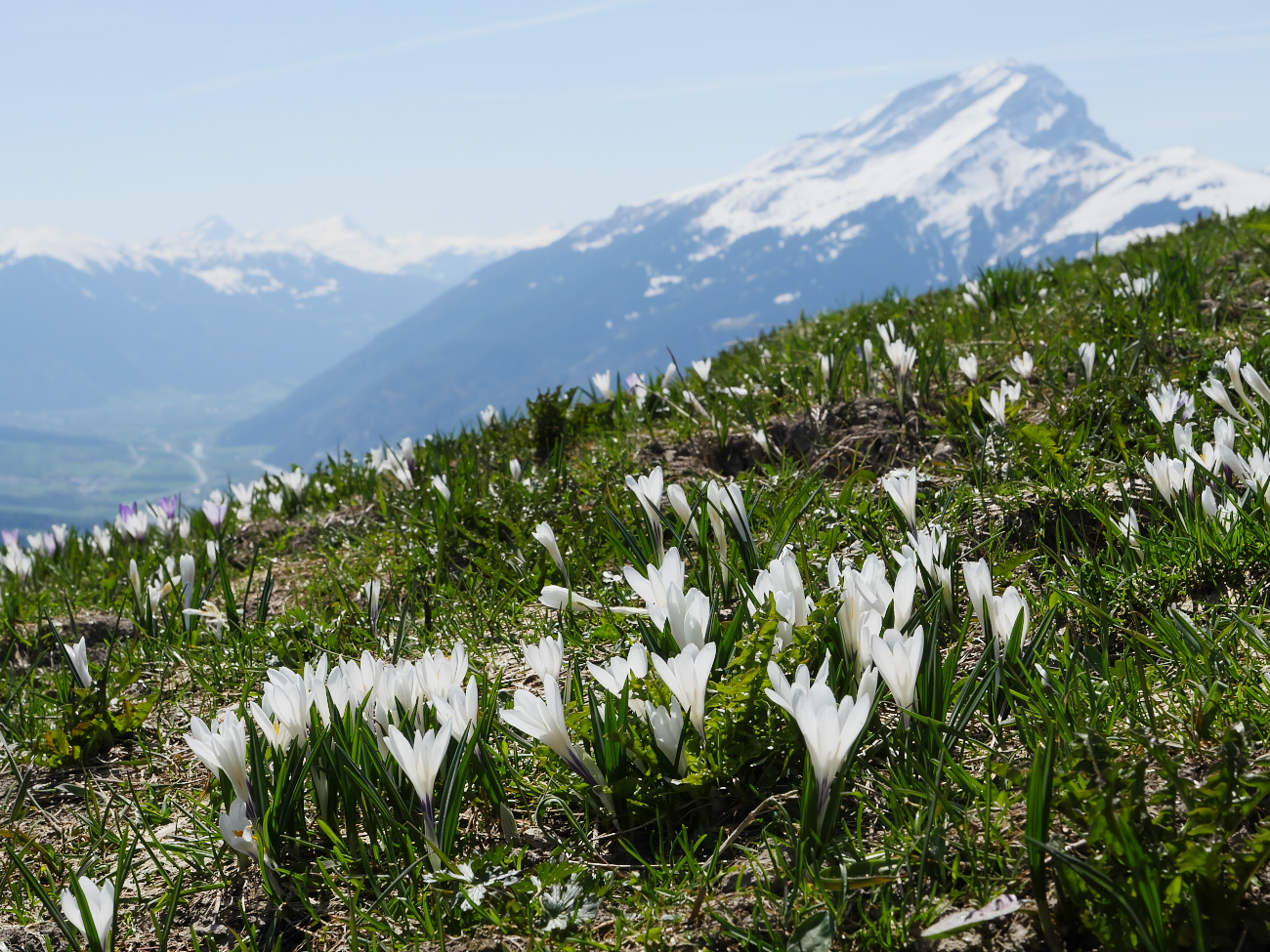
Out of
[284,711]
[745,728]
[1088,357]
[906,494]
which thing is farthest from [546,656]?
[1088,357]

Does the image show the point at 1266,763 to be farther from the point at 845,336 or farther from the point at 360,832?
the point at 845,336

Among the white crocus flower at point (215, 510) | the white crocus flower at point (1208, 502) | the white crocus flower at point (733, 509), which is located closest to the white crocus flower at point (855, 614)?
the white crocus flower at point (733, 509)

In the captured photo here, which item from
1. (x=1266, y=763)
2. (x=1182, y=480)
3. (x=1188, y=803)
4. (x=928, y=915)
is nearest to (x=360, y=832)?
(x=928, y=915)

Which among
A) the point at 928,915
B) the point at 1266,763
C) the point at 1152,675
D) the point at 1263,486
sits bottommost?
the point at 928,915

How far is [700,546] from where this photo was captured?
2879 mm

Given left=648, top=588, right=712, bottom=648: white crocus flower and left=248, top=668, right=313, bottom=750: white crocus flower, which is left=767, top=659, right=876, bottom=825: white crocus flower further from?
left=248, top=668, right=313, bottom=750: white crocus flower

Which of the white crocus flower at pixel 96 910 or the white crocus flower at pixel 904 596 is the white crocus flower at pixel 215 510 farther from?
the white crocus flower at pixel 904 596

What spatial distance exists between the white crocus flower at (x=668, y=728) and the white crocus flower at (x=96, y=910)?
124 centimetres

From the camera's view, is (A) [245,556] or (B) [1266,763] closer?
(B) [1266,763]

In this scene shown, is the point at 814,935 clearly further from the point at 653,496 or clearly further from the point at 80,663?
the point at 80,663

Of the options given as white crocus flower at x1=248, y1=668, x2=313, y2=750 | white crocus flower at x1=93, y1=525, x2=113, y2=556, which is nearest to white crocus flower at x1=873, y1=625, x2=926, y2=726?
white crocus flower at x1=248, y1=668, x2=313, y2=750

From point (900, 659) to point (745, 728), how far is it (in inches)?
16.4

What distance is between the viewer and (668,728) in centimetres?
185

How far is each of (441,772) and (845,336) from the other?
433cm
